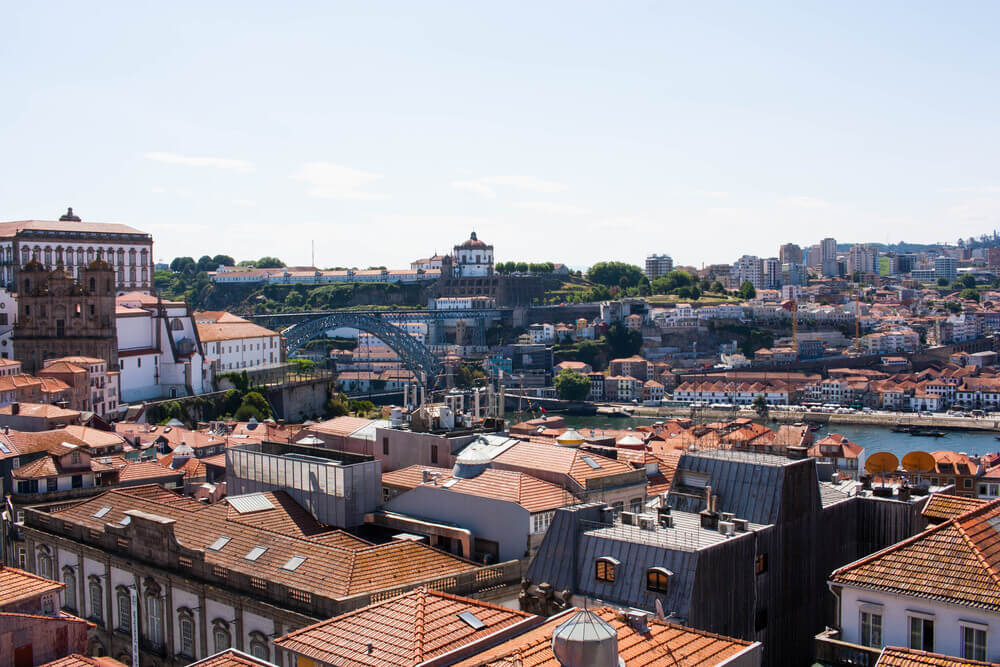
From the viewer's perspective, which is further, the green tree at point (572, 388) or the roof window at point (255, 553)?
the green tree at point (572, 388)

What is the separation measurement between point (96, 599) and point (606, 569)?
6916mm

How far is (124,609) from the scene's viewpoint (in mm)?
11789

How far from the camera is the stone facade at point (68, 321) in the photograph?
33.4m

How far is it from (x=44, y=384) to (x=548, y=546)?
885 inches

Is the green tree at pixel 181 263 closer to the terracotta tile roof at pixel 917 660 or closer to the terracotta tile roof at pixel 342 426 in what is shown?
the terracotta tile roof at pixel 342 426

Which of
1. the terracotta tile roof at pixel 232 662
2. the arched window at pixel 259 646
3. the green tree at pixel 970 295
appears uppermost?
the green tree at pixel 970 295

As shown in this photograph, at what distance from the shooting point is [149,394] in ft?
118

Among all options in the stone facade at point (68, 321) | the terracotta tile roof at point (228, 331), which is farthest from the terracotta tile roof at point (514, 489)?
the terracotta tile roof at point (228, 331)

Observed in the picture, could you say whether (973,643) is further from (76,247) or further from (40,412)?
(76,247)

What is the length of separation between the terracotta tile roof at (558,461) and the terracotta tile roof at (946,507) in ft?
12.7

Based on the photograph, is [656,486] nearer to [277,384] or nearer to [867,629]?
[867,629]

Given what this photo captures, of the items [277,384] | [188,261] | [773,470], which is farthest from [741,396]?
[188,261]

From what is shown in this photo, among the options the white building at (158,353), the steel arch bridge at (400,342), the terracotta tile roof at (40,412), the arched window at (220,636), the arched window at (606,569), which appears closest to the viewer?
the arched window at (606,569)

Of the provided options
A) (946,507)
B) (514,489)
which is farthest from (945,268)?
(946,507)
